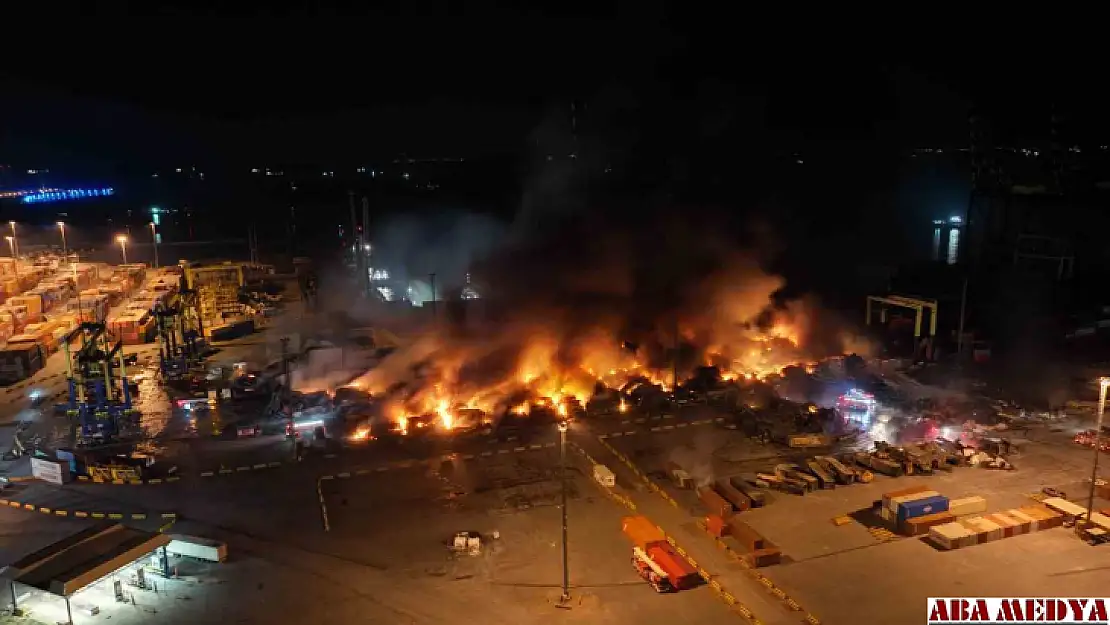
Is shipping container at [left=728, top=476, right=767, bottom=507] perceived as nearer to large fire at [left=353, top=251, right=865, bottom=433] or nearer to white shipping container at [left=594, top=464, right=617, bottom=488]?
white shipping container at [left=594, top=464, right=617, bottom=488]

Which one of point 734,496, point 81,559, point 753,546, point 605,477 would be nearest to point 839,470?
point 734,496

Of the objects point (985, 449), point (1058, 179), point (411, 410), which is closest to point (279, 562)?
point (411, 410)

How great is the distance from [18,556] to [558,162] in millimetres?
55098

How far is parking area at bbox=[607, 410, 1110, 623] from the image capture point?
2219 centimetres

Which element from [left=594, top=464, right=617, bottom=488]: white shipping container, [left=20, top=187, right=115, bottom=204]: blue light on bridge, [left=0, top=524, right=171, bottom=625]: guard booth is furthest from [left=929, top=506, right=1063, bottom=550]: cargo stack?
[left=20, top=187, right=115, bottom=204]: blue light on bridge

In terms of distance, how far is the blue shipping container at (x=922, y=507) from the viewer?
2547 centimetres

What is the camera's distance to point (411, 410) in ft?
123

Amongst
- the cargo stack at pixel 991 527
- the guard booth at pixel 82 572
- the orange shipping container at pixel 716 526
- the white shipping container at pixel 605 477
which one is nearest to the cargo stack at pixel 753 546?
the orange shipping container at pixel 716 526

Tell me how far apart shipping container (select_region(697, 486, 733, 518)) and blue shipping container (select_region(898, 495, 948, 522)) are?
17.8ft

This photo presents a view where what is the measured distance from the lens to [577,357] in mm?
43062

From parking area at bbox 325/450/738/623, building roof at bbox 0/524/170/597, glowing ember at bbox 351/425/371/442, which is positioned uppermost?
building roof at bbox 0/524/170/597

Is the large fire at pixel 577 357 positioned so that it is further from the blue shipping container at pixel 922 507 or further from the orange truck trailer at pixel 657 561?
the blue shipping container at pixel 922 507

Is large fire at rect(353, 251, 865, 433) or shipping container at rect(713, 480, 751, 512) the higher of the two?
large fire at rect(353, 251, 865, 433)

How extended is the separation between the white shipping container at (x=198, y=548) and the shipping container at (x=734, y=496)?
16.6 meters
